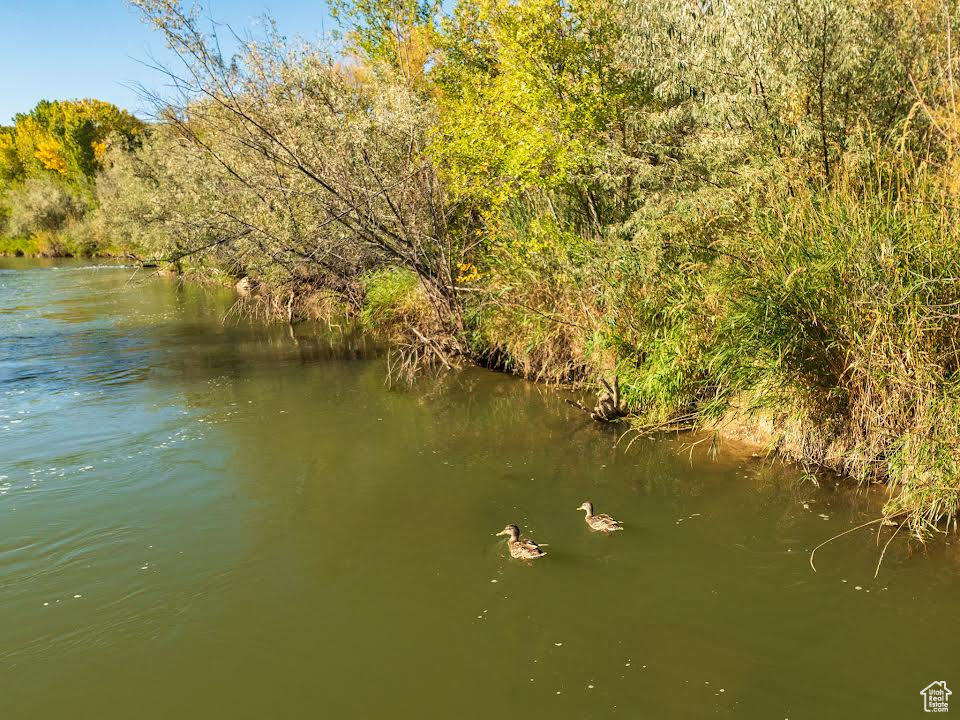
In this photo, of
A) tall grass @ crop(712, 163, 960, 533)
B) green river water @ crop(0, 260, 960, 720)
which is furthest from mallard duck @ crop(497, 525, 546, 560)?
tall grass @ crop(712, 163, 960, 533)

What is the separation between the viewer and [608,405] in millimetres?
9359

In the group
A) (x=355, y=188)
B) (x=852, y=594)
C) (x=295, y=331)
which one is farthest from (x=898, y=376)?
(x=295, y=331)

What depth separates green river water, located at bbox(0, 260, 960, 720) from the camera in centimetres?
448

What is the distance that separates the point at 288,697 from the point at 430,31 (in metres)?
13.7

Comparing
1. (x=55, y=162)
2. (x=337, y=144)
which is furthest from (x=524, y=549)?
(x=55, y=162)

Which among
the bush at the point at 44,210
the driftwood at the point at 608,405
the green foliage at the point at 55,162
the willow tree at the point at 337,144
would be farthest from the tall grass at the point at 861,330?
the bush at the point at 44,210

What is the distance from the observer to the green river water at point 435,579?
4.48 metres

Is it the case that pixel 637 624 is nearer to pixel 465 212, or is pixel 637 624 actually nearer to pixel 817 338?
pixel 817 338

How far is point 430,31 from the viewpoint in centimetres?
1459

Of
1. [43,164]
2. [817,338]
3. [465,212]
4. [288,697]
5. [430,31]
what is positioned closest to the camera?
[288,697]

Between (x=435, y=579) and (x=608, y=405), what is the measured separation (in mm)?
4353

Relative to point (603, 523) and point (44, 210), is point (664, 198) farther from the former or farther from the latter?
point (44, 210)

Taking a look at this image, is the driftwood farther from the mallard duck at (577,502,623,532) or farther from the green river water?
the mallard duck at (577,502,623,532)

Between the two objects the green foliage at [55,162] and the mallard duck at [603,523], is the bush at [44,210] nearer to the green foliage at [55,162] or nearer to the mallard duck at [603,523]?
the green foliage at [55,162]
